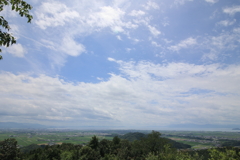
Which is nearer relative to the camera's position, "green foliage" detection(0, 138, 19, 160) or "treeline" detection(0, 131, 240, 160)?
"treeline" detection(0, 131, 240, 160)

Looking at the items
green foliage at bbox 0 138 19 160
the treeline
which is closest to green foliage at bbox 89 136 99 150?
the treeline

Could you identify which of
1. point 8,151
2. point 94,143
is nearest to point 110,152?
point 94,143

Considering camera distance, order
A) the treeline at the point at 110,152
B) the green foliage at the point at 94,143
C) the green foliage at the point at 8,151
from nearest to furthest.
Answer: the treeline at the point at 110,152
the green foliage at the point at 8,151
the green foliage at the point at 94,143

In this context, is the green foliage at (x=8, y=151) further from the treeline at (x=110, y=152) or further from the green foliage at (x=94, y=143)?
the green foliage at (x=94, y=143)

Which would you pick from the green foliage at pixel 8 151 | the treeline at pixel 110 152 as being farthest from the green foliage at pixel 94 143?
the green foliage at pixel 8 151

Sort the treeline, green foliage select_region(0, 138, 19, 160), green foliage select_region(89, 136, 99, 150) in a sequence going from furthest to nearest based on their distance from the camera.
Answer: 1. green foliage select_region(89, 136, 99, 150)
2. green foliage select_region(0, 138, 19, 160)
3. the treeline

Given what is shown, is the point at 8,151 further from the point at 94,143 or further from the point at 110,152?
the point at 110,152

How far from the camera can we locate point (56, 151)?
156ft

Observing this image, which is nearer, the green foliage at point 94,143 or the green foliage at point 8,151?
the green foliage at point 8,151

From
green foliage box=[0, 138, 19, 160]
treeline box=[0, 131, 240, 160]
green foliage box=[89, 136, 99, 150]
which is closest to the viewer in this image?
treeline box=[0, 131, 240, 160]

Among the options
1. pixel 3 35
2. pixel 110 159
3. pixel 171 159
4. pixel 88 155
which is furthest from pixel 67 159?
pixel 3 35

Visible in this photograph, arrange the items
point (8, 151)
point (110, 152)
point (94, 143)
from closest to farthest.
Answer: point (8, 151)
point (110, 152)
point (94, 143)

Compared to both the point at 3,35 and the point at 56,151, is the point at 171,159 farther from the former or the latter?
the point at 56,151

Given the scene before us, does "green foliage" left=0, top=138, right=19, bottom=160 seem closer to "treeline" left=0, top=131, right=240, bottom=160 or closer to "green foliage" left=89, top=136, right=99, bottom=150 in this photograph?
"treeline" left=0, top=131, right=240, bottom=160
